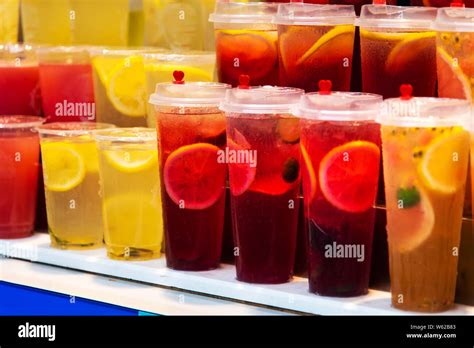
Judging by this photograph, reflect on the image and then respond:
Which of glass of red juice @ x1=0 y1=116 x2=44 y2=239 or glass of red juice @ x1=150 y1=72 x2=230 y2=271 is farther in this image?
glass of red juice @ x1=0 y1=116 x2=44 y2=239

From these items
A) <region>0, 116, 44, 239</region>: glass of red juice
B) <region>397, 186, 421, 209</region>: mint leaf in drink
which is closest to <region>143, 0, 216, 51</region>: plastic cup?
<region>0, 116, 44, 239</region>: glass of red juice

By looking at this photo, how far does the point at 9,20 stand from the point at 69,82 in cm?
47

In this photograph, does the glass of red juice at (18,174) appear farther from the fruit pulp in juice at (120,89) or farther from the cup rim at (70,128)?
the fruit pulp in juice at (120,89)

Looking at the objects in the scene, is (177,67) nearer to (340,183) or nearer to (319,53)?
(319,53)

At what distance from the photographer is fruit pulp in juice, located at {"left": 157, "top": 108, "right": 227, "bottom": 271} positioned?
233 centimetres

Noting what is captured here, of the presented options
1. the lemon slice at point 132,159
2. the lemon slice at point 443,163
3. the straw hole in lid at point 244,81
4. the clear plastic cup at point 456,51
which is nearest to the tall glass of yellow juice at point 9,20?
the lemon slice at point 132,159

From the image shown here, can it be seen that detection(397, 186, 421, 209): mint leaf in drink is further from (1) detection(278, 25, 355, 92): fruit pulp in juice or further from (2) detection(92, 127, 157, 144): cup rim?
(2) detection(92, 127, 157, 144): cup rim

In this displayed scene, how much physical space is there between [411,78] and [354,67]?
9.6 inches

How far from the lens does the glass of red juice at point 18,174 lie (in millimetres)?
2779

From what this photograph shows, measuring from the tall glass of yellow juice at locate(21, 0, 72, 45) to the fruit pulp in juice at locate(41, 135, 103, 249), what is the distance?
513 mm

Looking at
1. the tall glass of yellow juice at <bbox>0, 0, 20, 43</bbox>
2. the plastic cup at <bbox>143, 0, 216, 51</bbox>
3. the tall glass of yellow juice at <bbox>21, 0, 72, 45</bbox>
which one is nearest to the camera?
the plastic cup at <bbox>143, 0, 216, 51</bbox>

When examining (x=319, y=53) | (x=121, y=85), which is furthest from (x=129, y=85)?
(x=319, y=53)

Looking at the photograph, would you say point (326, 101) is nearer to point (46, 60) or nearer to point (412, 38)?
point (412, 38)
